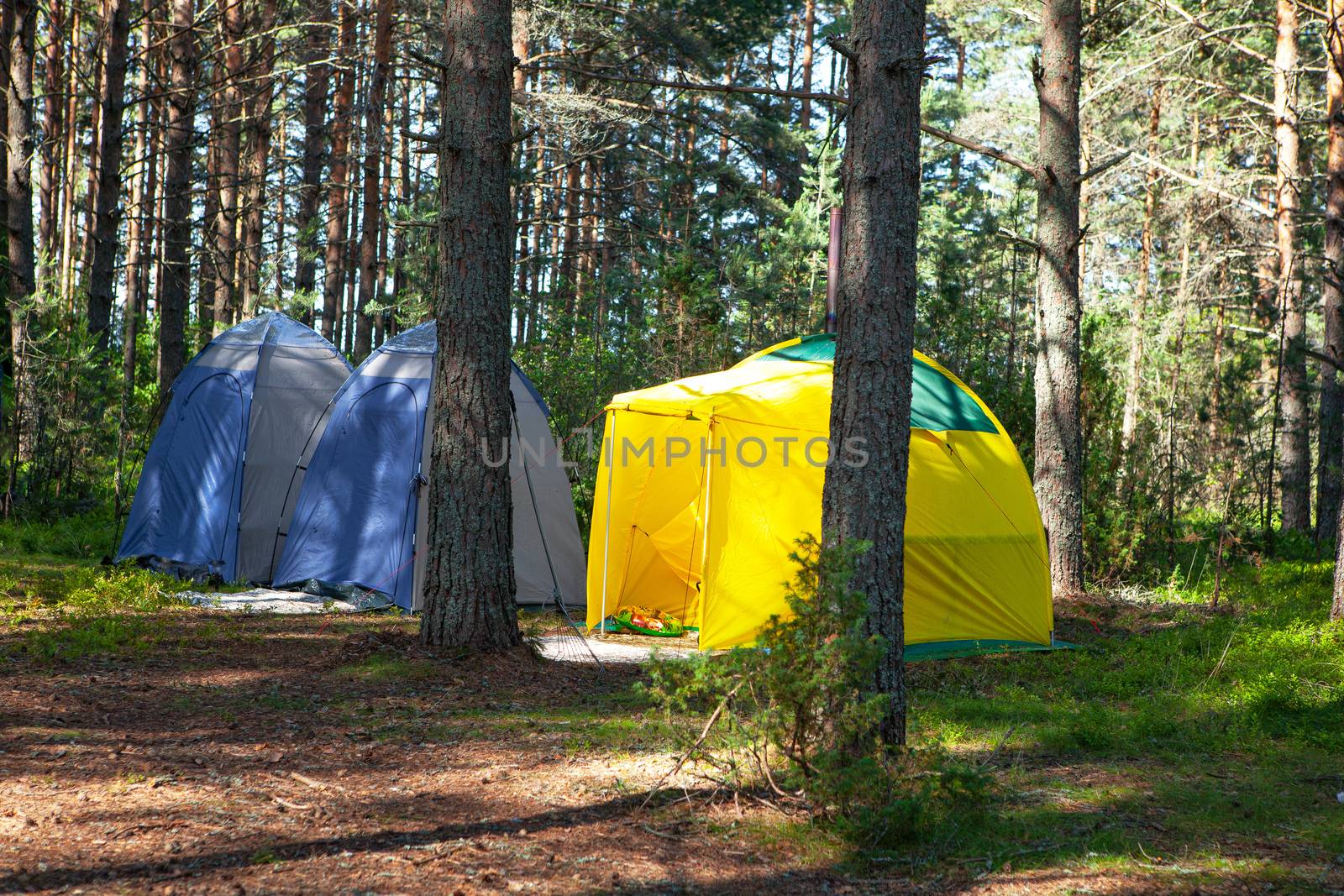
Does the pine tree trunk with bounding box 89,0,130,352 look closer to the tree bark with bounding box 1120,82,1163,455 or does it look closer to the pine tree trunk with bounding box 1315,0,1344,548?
the pine tree trunk with bounding box 1315,0,1344,548

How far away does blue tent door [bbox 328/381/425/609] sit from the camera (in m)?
8.07

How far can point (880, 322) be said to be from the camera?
405 cm

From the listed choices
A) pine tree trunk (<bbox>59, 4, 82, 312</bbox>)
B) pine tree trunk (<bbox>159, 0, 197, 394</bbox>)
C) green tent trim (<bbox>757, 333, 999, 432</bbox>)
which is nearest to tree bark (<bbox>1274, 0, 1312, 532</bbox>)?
green tent trim (<bbox>757, 333, 999, 432</bbox>)

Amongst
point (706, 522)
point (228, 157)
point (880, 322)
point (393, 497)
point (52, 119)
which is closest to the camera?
point (880, 322)

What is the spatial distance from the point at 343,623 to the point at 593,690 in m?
2.56

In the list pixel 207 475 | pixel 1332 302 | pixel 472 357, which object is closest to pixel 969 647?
pixel 472 357

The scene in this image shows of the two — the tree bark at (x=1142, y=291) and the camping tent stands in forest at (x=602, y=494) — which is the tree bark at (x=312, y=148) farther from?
the tree bark at (x=1142, y=291)

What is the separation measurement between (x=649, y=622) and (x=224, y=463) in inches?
163

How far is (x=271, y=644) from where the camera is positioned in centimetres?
648

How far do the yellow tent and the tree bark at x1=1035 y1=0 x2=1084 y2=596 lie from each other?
1178mm

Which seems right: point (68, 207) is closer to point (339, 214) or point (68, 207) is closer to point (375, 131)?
point (339, 214)

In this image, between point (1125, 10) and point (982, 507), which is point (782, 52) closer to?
point (1125, 10)

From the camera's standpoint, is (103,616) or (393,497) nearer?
(103,616)

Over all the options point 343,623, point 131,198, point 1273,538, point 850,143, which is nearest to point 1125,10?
point 1273,538
